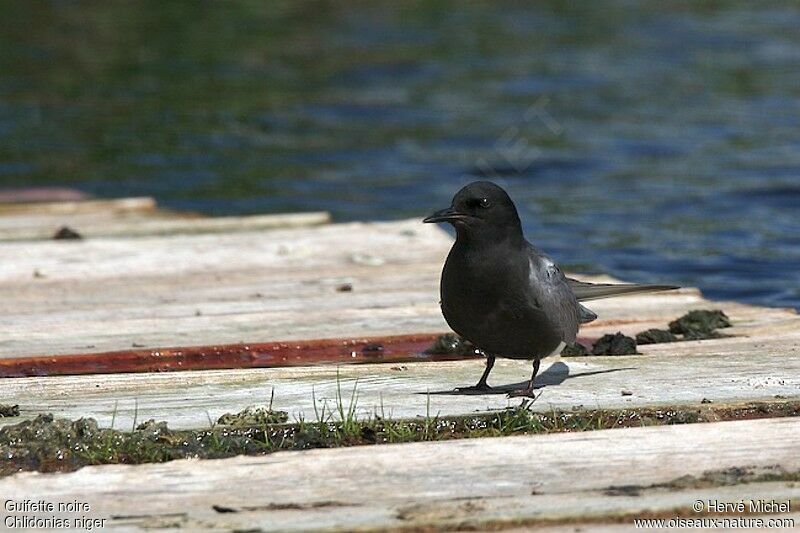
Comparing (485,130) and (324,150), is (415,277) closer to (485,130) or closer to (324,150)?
(324,150)

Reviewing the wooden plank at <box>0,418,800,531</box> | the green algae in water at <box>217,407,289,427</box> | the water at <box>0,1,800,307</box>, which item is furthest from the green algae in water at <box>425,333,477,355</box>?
the water at <box>0,1,800,307</box>

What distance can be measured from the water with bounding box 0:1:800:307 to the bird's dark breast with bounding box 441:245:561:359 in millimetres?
4689

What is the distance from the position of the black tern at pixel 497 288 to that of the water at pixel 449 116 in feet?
15.1

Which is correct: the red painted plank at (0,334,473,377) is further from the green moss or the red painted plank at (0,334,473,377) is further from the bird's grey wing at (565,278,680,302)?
the green moss

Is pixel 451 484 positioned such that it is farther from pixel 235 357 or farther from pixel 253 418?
pixel 235 357

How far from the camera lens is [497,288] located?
507 centimetres

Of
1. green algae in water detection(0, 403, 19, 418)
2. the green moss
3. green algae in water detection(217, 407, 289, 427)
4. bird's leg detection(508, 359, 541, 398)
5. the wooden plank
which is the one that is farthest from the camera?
bird's leg detection(508, 359, 541, 398)

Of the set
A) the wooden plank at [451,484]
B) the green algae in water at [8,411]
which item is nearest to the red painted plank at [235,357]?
the green algae in water at [8,411]

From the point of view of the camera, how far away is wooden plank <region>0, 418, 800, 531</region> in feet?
12.0

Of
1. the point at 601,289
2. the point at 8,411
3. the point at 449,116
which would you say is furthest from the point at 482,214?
the point at 449,116

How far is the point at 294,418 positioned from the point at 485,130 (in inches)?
438

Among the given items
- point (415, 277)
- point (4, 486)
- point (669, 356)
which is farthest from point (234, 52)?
point (4, 486)

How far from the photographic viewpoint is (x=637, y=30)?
2062cm

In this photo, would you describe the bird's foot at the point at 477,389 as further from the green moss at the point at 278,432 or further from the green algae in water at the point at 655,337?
the green algae in water at the point at 655,337
